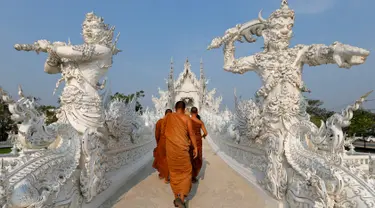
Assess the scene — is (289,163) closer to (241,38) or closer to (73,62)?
(241,38)

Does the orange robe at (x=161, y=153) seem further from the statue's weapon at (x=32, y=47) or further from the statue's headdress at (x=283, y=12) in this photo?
the statue's headdress at (x=283, y=12)

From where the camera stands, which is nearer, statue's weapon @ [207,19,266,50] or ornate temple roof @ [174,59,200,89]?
statue's weapon @ [207,19,266,50]

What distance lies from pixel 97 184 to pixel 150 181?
1662 millimetres

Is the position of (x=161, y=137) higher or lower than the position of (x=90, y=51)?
lower

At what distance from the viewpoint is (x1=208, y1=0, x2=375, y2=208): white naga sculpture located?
2354 millimetres

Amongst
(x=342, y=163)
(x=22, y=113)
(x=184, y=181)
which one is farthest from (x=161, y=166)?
(x=342, y=163)

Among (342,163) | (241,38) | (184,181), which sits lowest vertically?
(184,181)

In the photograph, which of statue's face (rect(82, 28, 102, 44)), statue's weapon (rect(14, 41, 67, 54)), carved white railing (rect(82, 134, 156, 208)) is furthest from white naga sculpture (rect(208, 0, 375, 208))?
statue's weapon (rect(14, 41, 67, 54))

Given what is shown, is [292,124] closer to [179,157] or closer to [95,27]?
[179,157]

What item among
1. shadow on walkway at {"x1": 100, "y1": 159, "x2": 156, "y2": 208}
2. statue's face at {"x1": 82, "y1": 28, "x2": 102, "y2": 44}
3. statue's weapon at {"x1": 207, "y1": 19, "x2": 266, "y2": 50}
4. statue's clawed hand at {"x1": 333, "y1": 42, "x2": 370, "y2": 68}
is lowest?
shadow on walkway at {"x1": 100, "y1": 159, "x2": 156, "y2": 208}

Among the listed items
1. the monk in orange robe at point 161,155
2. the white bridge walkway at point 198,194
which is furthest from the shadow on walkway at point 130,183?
the monk in orange robe at point 161,155

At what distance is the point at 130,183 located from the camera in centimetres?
496

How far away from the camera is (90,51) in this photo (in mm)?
3840

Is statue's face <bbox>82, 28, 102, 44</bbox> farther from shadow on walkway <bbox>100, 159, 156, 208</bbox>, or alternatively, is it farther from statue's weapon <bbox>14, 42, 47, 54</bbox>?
shadow on walkway <bbox>100, 159, 156, 208</bbox>
